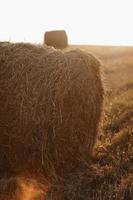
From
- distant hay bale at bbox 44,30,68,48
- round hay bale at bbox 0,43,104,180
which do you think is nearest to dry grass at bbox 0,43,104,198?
round hay bale at bbox 0,43,104,180

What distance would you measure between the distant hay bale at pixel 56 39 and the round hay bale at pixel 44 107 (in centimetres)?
1772

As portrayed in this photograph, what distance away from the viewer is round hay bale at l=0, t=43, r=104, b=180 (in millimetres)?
6535

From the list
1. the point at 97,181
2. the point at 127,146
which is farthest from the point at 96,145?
the point at 97,181

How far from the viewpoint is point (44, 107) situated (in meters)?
6.50

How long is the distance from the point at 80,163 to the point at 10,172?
98 cm

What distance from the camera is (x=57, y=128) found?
21.5 ft

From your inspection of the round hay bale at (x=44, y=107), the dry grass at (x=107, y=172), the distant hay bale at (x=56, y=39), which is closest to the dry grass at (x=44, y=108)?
the round hay bale at (x=44, y=107)

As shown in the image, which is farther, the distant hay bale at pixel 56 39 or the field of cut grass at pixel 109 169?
the distant hay bale at pixel 56 39

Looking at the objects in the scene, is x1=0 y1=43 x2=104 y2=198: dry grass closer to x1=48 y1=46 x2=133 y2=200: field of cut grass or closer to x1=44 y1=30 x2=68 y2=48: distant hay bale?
x1=48 y1=46 x2=133 y2=200: field of cut grass

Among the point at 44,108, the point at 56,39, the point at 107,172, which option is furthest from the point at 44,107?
the point at 56,39

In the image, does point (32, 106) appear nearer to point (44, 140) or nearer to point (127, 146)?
point (44, 140)

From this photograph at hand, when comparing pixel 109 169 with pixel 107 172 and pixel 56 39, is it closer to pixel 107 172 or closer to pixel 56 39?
pixel 107 172

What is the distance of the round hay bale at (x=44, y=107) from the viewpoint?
654cm

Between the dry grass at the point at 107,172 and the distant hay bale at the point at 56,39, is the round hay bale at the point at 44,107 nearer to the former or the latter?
the dry grass at the point at 107,172
